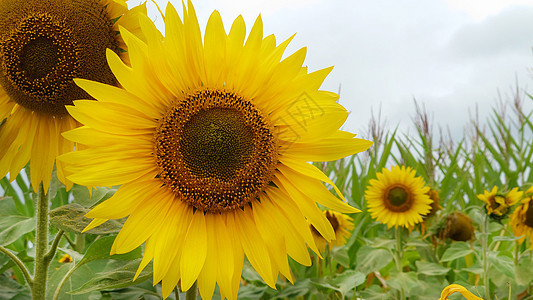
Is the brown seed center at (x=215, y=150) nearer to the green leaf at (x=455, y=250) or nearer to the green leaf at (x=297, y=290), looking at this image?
the green leaf at (x=297, y=290)

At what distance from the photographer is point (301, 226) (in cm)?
88

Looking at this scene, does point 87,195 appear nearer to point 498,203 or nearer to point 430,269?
point 430,269

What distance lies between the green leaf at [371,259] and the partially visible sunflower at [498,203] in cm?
45

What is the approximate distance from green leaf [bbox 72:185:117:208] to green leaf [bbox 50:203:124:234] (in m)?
0.12

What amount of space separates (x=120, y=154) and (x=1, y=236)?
2.17 ft

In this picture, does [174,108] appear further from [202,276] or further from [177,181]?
[202,276]

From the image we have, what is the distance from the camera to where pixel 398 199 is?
86.4 inches

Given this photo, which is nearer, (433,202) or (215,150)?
(215,150)

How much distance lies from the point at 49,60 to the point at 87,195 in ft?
1.15

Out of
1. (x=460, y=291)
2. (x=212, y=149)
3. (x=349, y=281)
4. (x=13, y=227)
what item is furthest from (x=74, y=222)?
(x=349, y=281)

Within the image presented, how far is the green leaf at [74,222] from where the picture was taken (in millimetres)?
924

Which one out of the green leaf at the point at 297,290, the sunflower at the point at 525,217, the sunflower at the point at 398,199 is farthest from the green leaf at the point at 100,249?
the sunflower at the point at 525,217

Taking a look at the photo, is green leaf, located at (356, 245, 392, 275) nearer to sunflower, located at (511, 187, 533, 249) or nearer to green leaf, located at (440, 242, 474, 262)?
green leaf, located at (440, 242, 474, 262)

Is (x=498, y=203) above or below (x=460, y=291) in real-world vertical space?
above
